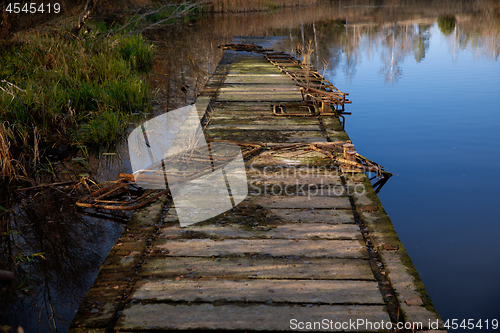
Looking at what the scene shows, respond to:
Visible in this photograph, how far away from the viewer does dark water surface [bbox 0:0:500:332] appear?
291 cm

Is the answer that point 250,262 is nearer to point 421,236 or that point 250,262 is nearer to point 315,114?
point 421,236

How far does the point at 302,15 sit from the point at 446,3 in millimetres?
10920

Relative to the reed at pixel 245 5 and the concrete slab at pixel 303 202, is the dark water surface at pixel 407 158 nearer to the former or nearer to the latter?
the concrete slab at pixel 303 202

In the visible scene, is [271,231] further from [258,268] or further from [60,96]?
[60,96]

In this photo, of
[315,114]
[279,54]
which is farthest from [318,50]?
[315,114]

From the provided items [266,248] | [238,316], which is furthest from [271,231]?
[238,316]

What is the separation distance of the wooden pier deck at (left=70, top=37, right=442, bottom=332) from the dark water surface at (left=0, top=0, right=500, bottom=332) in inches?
18.6

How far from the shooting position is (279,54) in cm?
1109

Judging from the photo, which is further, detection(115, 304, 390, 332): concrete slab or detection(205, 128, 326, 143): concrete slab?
detection(205, 128, 326, 143): concrete slab

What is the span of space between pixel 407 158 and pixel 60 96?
15.6 feet

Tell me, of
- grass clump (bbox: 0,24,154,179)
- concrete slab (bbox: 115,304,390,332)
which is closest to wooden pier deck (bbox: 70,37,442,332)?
concrete slab (bbox: 115,304,390,332)

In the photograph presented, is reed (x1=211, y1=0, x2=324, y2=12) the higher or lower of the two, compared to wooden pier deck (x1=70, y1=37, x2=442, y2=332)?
higher

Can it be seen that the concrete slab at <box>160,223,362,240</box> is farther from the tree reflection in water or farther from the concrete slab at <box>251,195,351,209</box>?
the tree reflection in water

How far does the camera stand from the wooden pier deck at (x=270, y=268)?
2.08 m
